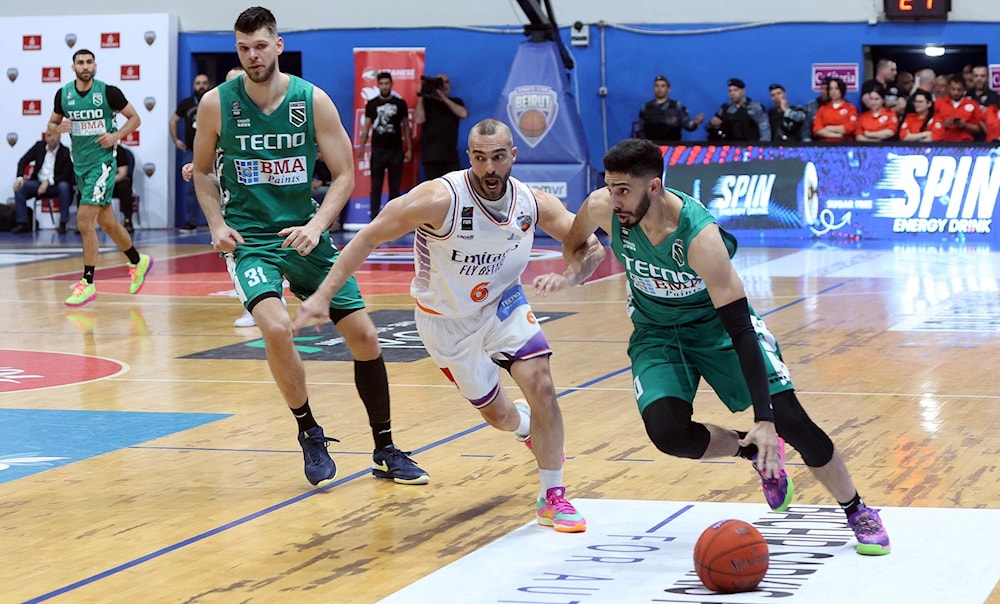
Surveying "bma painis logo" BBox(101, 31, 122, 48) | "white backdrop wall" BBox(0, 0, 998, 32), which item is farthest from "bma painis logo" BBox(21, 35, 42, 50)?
"bma painis logo" BBox(101, 31, 122, 48)

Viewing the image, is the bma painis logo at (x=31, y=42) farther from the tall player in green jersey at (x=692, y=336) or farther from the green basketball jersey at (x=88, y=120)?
the tall player in green jersey at (x=692, y=336)

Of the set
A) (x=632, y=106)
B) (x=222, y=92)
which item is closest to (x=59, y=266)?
(x=632, y=106)

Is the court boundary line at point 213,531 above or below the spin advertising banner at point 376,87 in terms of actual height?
below

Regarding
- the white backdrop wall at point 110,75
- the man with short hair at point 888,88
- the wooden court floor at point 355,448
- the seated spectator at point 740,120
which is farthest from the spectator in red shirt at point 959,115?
the white backdrop wall at point 110,75

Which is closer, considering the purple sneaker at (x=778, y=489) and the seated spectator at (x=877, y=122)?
the purple sneaker at (x=778, y=489)

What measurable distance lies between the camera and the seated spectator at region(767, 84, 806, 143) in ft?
15.2

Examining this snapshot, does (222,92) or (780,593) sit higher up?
(222,92)

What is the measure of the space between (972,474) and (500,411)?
6.60 ft

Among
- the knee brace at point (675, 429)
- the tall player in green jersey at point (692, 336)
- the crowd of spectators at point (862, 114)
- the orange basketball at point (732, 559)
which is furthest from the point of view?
the crowd of spectators at point (862, 114)

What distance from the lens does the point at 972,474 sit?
20.5 feet

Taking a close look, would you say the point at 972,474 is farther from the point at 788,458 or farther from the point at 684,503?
the point at 684,503

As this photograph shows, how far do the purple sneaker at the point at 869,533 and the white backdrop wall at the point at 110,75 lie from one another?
1903 centimetres

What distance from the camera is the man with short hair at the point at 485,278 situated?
5.57 metres

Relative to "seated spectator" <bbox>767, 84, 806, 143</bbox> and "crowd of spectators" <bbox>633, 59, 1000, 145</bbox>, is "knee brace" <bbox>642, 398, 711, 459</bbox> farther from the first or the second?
"seated spectator" <bbox>767, 84, 806, 143</bbox>
